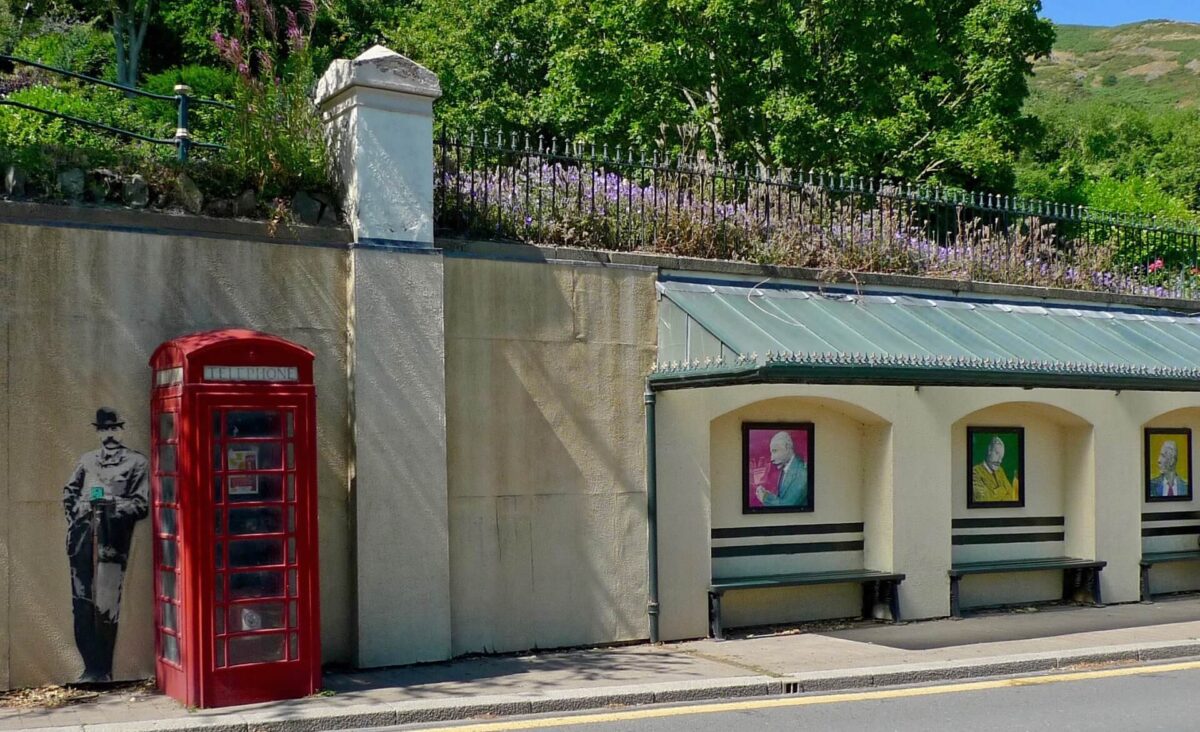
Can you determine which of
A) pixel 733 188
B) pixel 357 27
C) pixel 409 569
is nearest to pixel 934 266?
pixel 733 188

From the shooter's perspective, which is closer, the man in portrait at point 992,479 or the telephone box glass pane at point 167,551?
the telephone box glass pane at point 167,551

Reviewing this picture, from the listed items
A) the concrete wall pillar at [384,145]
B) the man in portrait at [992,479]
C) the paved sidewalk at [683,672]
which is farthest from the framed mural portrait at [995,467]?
the concrete wall pillar at [384,145]

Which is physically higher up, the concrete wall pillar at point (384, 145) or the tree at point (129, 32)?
the tree at point (129, 32)

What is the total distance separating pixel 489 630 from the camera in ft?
36.1

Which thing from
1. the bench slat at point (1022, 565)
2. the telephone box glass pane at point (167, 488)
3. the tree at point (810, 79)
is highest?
the tree at point (810, 79)

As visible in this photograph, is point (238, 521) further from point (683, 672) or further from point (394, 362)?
point (683, 672)

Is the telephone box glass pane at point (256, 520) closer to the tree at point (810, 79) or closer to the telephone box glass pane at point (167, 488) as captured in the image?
the telephone box glass pane at point (167, 488)

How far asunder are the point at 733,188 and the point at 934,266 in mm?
2940

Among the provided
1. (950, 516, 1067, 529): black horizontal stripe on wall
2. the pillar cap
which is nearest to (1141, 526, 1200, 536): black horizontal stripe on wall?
(950, 516, 1067, 529): black horizontal stripe on wall

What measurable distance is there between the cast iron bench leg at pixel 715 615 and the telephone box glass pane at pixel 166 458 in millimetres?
5433

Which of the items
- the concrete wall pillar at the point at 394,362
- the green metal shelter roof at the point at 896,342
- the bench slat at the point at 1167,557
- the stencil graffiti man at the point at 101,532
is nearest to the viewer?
the stencil graffiti man at the point at 101,532

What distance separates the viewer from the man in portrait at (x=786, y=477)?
1307 cm

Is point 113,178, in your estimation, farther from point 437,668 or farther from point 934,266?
point 934,266

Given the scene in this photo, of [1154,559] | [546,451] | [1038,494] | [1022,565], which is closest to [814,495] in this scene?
[1022,565]
